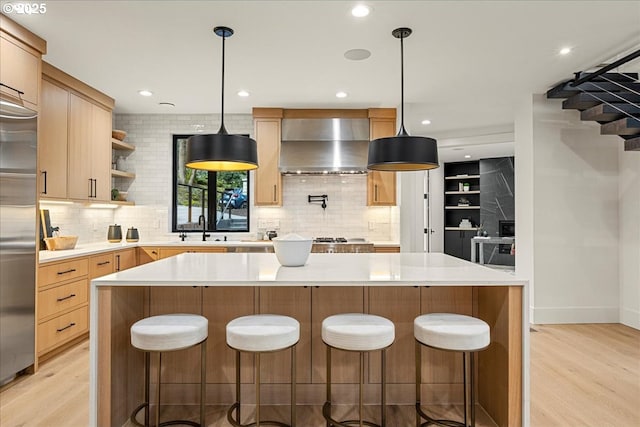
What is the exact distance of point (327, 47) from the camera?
10.6 ft

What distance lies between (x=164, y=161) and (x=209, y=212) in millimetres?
907

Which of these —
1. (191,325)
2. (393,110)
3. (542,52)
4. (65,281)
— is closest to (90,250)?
(65,281)

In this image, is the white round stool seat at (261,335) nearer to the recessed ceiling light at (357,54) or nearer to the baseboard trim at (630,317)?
the recessed ceiling light at (357,54)

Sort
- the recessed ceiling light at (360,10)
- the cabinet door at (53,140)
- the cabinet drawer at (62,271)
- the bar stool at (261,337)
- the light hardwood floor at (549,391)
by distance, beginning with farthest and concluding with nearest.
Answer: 1. the cabinet door at (53,140)
2. the cabinet drawer at (62,271)
3. the recessed ceiling light at (360,10)
4. the light hardwood floor at (549,391)
5. the bar stool at (261,337)

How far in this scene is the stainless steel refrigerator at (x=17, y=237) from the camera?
2.70 metres

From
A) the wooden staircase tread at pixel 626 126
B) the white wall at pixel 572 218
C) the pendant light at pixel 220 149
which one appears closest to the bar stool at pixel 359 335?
the pendant light at pixel 220 149

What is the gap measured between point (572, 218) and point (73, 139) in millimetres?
5409

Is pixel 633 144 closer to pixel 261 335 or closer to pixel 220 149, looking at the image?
pixel 220 149

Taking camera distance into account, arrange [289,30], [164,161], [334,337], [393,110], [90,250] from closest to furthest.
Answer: [334,337] < [289,30] < [90,250] < [393,110] < [164,161]

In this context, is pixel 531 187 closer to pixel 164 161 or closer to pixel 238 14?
pixel 238 14

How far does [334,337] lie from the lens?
1967mm

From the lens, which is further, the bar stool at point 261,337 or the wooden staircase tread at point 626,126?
the wooden staircase tread at point 626,126

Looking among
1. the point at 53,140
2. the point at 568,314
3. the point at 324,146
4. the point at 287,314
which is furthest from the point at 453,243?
the point at 53,140

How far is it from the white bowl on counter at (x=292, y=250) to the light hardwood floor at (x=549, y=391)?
36.2 inches
